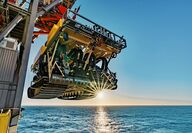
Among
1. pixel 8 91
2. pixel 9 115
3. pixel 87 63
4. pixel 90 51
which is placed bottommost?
pixel 9 115

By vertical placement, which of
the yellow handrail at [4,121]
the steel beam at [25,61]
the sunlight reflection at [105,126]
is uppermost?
the steel beam at [25,61]

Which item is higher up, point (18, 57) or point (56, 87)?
point (18, 57)

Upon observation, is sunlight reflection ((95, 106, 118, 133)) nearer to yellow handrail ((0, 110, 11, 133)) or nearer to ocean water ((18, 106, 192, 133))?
ocean water ((18, 106, 192, 133))

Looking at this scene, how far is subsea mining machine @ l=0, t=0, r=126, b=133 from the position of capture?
9.75 metres

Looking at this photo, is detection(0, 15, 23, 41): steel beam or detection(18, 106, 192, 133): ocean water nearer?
detection(0, 15, 23, 41): steel beam

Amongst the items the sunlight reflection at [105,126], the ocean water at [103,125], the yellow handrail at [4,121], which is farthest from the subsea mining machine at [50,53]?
the sunlight reflection at [105,126]

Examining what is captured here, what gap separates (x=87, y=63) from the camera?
15.6 metres

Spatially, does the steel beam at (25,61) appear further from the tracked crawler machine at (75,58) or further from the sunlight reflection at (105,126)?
the sunlight reflection at (105,126)

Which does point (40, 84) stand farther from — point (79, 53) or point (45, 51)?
point (79, 53)

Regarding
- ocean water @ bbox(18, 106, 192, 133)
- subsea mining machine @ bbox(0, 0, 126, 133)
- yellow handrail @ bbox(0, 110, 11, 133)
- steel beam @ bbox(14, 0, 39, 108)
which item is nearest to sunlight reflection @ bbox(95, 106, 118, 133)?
ocean water @ bbox(18, 106, 192, 133)

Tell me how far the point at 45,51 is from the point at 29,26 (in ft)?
10.1

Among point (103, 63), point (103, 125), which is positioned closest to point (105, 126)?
point (103, 125)

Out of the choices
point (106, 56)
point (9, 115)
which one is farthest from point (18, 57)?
point (106, 56)

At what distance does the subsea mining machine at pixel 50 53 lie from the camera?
975 cm
